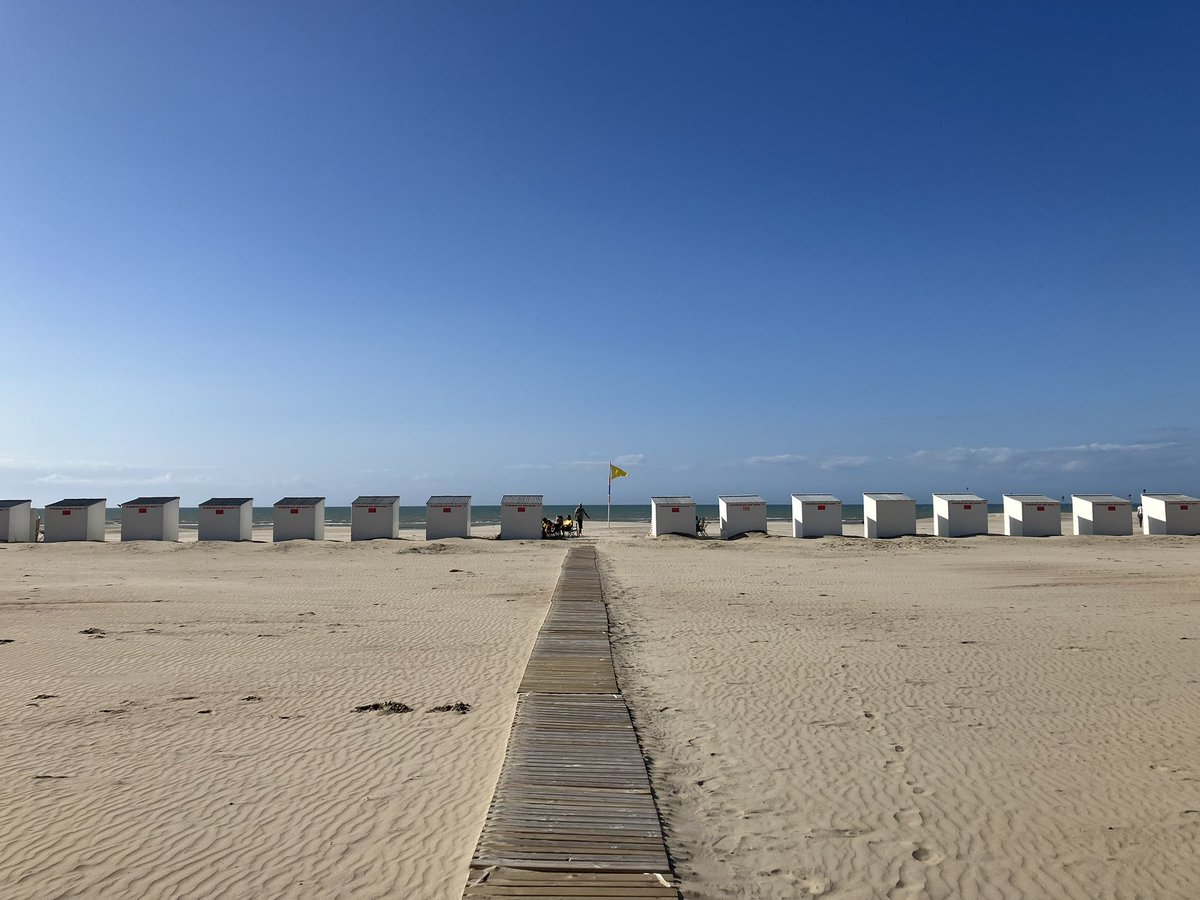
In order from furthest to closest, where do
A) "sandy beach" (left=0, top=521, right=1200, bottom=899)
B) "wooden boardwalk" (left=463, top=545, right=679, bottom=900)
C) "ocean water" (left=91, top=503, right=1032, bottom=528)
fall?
"ocean water" (left=91, top=503, right=1032, bottom=528)
"sandy beach" (left=0, top=521, right=1200, bottom=899)
"wooden boardwalk" (left=463, top=545, right=679, bottom=900)

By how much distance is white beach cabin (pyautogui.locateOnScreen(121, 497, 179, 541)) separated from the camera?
3177cm

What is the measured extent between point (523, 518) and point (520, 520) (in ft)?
0.50

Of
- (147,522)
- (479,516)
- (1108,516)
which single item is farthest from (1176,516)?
(479,516)

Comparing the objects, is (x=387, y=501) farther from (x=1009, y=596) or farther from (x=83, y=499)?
(x=1009, y=596)

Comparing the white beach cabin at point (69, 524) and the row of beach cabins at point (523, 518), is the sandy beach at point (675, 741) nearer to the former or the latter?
the row of beach cabins at point (523, 518)

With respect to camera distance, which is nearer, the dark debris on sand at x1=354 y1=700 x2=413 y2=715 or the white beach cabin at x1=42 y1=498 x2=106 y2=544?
the dark debris on sand at x1=354 y1=700 x2=413 y2=715

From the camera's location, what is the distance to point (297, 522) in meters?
31.8

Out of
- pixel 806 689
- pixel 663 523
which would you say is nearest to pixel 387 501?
pixel 663 523

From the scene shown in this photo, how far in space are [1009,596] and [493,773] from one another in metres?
14.1

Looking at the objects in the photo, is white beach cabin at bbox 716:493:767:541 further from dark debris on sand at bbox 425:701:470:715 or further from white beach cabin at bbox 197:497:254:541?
dark debris on sand at bbox 425:701:470:715

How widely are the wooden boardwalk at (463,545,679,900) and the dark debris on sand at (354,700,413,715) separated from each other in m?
1.31

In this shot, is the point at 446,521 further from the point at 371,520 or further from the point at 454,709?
the point at 454,709

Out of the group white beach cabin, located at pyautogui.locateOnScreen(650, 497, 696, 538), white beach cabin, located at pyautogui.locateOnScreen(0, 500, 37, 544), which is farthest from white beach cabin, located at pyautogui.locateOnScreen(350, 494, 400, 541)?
white beach cabin, located at pyautogui.locateOnScreen(0, 500, 37, 544)

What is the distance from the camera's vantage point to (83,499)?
32969mm
